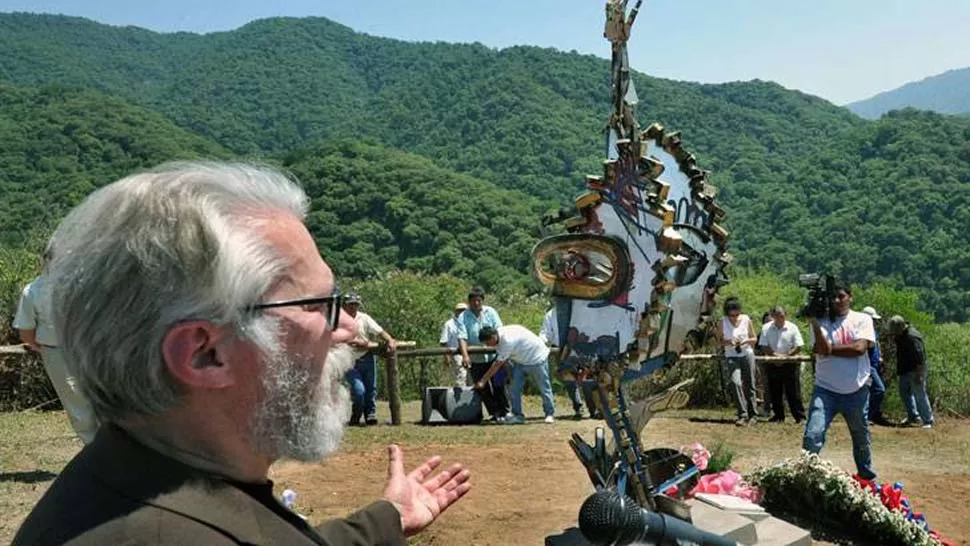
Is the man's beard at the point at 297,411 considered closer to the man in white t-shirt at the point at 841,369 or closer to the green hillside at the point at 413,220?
the man in white t-shirt at the point at 841,369

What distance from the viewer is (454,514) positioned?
276 inches

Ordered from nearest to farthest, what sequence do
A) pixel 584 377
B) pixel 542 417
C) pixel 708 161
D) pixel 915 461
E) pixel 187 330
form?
pixel 187 330 → pixel 584 377 → pixel 915 461 → pixel 542 417 → pixel 708 161

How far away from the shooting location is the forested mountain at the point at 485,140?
3891cm

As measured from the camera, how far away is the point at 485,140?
66750 millimetres

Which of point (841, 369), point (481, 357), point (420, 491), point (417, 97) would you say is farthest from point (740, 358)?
point (417, 97)

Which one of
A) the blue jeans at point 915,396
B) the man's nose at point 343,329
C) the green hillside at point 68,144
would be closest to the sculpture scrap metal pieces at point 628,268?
the man's nose at point 343,329

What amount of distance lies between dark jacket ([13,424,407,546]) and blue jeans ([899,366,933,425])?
11914 mm

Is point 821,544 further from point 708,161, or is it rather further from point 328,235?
point 708,161

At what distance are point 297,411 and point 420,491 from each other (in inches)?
30.9

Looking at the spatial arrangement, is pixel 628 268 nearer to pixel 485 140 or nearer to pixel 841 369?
pixel 841 369

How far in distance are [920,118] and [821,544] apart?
5173cm

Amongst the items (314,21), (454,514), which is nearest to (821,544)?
(454,514)

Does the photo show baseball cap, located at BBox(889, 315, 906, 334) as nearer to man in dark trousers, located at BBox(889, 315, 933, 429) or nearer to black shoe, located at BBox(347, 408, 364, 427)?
man in dark trousers, located at BBox(889, 315, 933, 429)

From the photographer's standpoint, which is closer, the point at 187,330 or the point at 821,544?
the point at 187,330
